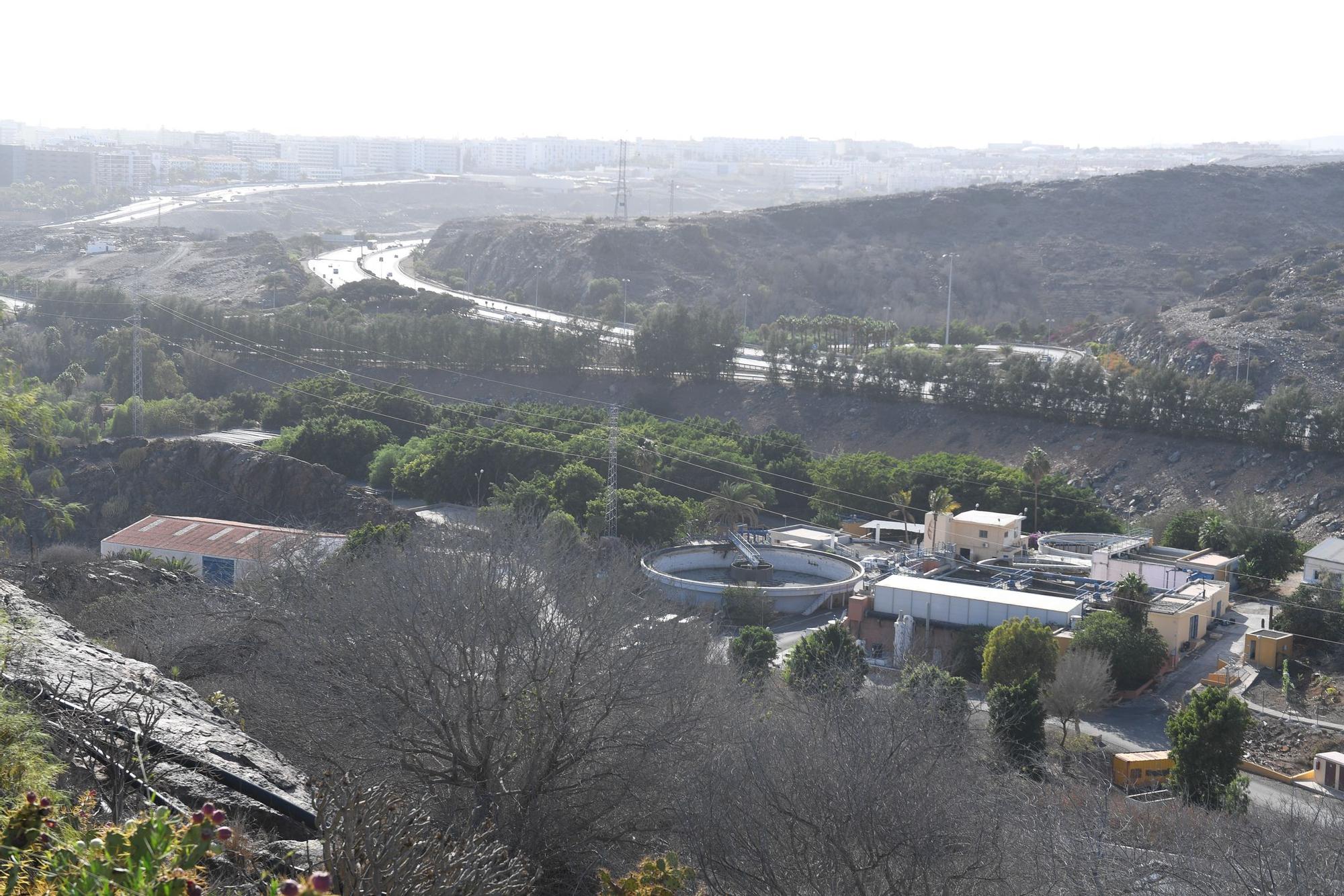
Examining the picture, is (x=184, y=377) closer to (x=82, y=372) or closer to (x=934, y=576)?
(x=82, y=372)

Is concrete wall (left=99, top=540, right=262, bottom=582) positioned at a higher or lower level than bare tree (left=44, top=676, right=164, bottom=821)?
lower

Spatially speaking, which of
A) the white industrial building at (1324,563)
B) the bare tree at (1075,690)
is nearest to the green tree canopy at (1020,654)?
the bare tree at (1075,690)

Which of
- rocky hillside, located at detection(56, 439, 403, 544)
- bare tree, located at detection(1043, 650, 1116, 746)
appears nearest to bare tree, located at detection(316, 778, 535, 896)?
bare tree, located at detection(1043, 650, 1116, 746)

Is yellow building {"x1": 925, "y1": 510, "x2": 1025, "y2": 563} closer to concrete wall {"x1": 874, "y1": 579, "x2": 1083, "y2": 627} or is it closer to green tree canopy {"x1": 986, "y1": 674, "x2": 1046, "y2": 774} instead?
concrete wall {"x1": 874, "y1": 579, "x2": 1083, "y2": 627}

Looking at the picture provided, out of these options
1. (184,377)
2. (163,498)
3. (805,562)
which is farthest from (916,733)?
(184,377)

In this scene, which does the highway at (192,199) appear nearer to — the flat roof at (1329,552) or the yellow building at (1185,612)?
the yellow building at (1185,612)

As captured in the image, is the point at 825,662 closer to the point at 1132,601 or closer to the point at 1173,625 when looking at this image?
the point at 1132,601
